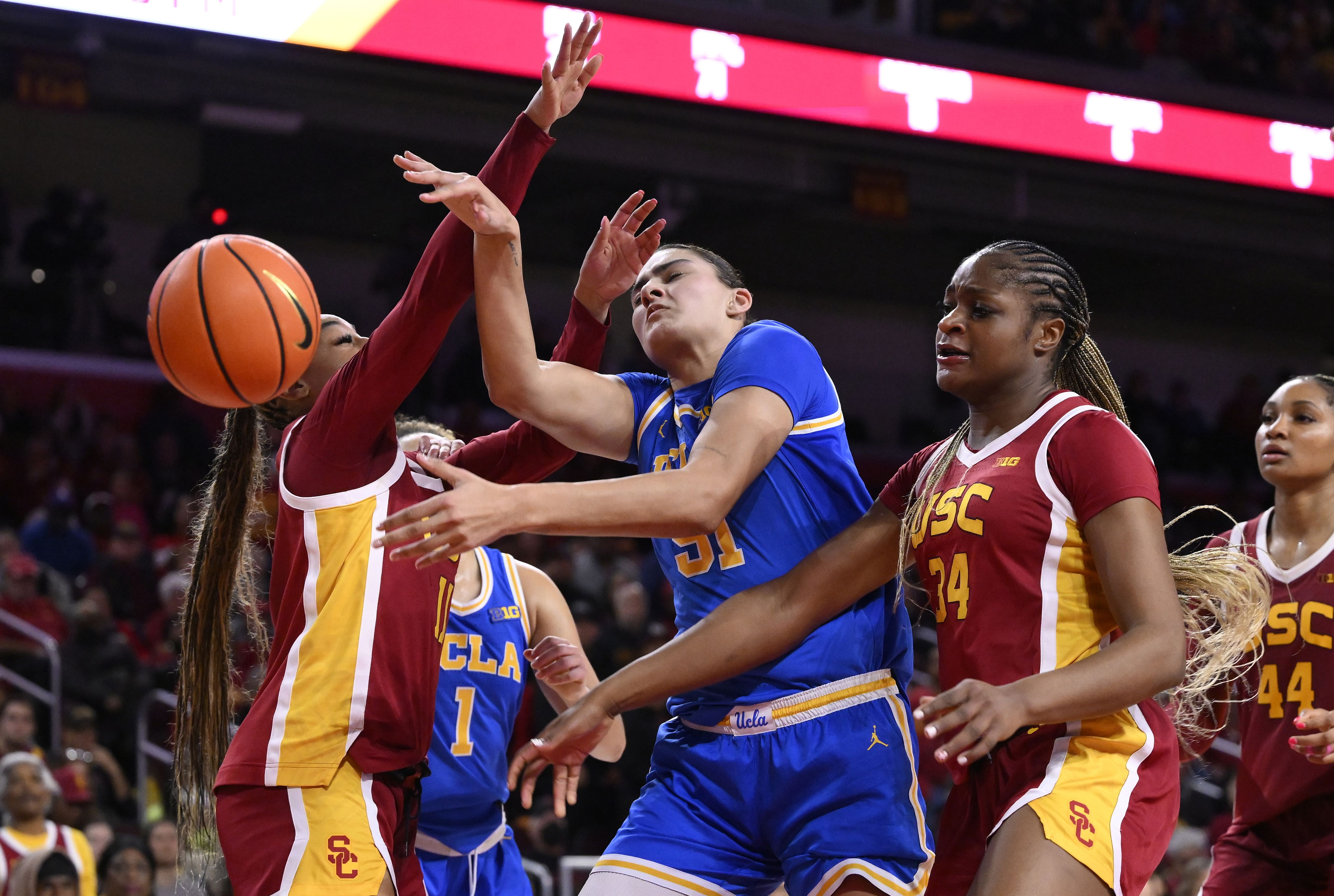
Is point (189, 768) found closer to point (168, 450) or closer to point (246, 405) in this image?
point (246, 405)

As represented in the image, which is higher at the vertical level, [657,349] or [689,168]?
[689,168]

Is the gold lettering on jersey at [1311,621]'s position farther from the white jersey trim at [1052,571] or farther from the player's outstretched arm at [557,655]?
the player's outstretched arm at [557,655]

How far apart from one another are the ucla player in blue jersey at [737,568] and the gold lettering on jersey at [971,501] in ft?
1.52

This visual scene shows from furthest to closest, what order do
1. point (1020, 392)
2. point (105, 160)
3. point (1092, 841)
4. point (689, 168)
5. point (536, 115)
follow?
point (105, 160), point (689, 168), point (536, 115), point (1020, 392), point (1092, 841)

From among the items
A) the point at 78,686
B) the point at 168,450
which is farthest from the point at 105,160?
the point at 78,686

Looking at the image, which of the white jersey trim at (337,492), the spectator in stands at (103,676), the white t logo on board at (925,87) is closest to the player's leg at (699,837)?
the white jersey trim at (337,492)

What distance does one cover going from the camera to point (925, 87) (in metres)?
8.64

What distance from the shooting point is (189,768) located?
3725 mm

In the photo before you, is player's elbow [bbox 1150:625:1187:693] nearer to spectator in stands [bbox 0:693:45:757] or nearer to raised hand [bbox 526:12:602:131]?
raised hand [bbox 526:12:602:131]

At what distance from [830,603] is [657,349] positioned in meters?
0.79

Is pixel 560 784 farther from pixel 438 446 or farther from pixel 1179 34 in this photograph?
pixel 1179 34

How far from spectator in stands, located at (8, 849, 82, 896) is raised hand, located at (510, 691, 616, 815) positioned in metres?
3.75

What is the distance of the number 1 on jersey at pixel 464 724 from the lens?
4.28 m

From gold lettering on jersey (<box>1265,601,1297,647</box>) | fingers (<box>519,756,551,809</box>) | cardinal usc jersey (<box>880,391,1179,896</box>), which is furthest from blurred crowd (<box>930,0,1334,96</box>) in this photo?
fingers (<box>519,756,551,809</box>)
